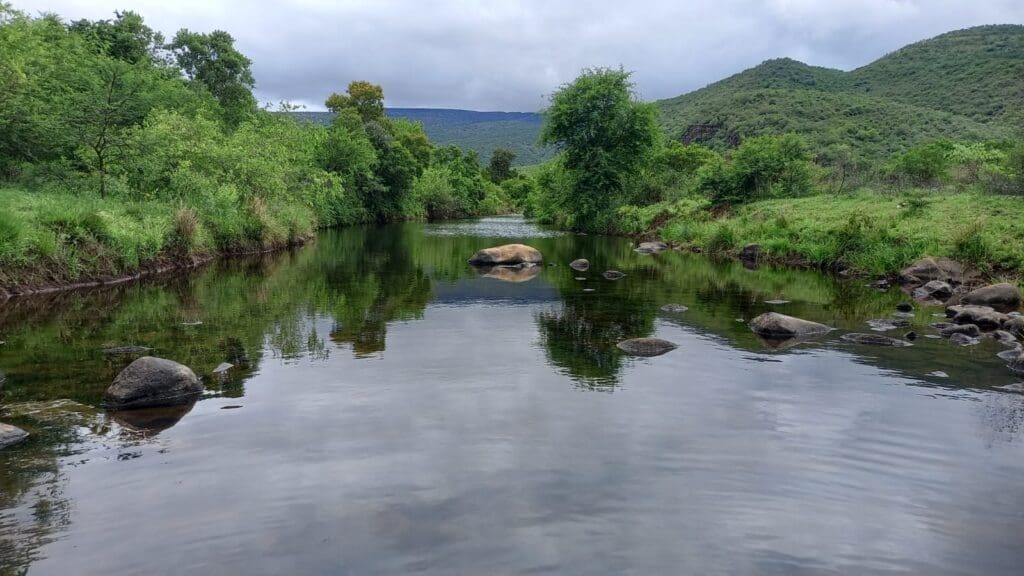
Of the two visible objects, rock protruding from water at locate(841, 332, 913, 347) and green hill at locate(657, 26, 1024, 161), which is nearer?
rock protruding from water at locate(841, 332, 913, 347)

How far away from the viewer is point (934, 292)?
21.8 m

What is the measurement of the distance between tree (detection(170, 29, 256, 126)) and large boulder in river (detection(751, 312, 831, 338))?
5574 centimetres

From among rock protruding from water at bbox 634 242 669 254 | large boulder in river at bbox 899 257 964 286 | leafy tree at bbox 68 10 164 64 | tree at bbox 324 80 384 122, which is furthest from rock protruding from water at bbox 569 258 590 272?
tree at bbox 324 80 384 122

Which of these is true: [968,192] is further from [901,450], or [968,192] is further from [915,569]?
[915,569]

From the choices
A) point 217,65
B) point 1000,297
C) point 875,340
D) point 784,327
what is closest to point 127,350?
point 784,327

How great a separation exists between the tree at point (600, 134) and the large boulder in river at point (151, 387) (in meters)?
48.8

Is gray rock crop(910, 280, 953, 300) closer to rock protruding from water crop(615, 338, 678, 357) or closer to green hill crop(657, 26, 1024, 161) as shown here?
rock protruding from water crop(615, 338, 678, 357)

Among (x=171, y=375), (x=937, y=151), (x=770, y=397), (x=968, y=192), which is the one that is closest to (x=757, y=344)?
(x=770, y=397)

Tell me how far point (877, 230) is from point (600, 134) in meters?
32.1

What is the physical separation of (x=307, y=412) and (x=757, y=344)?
10.2 m

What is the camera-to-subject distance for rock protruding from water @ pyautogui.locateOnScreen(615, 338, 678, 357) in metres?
14.0

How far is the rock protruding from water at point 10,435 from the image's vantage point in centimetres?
825

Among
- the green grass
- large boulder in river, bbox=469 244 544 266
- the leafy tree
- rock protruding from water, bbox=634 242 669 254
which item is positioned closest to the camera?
the green grass

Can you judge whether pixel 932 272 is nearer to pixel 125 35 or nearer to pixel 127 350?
pixel 127 350
